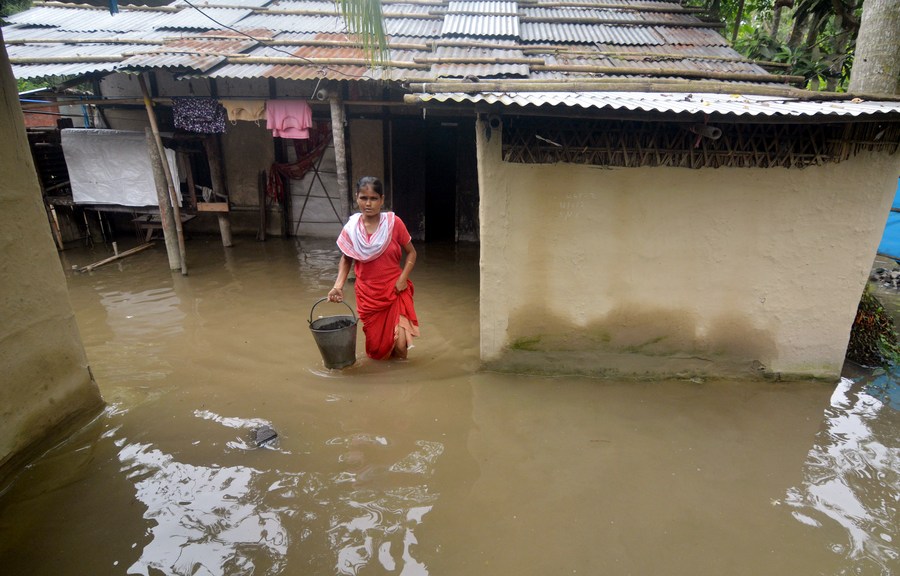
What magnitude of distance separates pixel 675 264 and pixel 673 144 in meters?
1.00

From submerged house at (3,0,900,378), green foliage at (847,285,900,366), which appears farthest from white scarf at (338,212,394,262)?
green foliage at (847,285,900,366)

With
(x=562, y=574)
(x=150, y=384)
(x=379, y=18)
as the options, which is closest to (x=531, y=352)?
(x=562, y=574)

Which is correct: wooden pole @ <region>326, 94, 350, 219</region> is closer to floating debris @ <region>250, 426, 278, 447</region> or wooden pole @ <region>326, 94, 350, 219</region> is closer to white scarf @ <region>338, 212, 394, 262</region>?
white scarf @ <region>338, 212, 394, 262</region>

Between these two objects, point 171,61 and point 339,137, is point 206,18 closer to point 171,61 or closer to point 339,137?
point 171,61

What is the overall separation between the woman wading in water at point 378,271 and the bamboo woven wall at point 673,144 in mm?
1139

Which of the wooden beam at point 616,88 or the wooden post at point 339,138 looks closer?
the wooden beam at point 616,88

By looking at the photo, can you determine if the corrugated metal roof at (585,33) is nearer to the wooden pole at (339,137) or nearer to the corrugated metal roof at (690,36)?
the corrugated metal roof at (690,36)

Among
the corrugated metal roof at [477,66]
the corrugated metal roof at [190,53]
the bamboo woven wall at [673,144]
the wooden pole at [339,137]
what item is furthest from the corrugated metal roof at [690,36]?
the corrugated metal roof at [190,53]

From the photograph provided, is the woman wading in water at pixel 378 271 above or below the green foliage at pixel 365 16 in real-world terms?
below

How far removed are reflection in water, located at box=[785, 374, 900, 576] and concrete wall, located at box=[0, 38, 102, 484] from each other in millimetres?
4796

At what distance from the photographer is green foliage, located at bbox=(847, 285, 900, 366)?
186 inches

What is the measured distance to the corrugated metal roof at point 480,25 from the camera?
6988mm

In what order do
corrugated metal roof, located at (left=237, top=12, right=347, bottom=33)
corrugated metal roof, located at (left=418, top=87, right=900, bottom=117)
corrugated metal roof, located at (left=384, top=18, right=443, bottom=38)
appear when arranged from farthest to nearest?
1. corrugated metal roof, located at (left=237, top=12, right=347, bottom=33)
2. corrugated metal roof, located at (left=384, top=18, right=443, bottom=38)
3. corrugated metal roof, located at (left=418, top=87, right=900, bottom=117)

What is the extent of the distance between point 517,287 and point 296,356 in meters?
2.28
